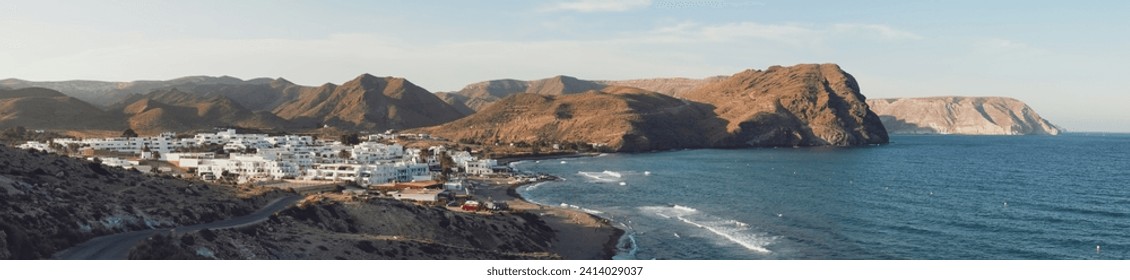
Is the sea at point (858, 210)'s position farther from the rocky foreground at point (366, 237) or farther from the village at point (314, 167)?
the village at point (314, 167)

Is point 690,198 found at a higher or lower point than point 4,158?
lower

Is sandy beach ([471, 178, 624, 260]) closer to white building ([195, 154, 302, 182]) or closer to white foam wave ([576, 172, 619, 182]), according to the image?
white foam wave ([576, 172, 619, 182])

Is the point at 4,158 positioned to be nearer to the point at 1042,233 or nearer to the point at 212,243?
the point at 212,243

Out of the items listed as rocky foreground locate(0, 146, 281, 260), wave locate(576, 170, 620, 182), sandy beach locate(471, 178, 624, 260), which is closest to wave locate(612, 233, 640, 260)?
sandy beach locate(471, 178, 624, 260)

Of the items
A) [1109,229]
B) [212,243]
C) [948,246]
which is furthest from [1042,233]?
[212,243]

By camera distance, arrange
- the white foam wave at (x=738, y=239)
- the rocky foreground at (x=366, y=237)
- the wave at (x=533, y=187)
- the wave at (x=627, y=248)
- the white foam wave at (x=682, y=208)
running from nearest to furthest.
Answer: the rocky foreground at (x=366, y=237)
the wave at (x=627, y=248)
the white foam wave at (x=738, y=239)
the white foam wave at (x=682, y=208)
the wave at (x=533, y=187)

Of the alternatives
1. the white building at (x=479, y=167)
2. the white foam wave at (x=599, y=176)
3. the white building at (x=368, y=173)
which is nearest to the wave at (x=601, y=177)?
the white foam wave at (x=599, y=176)
